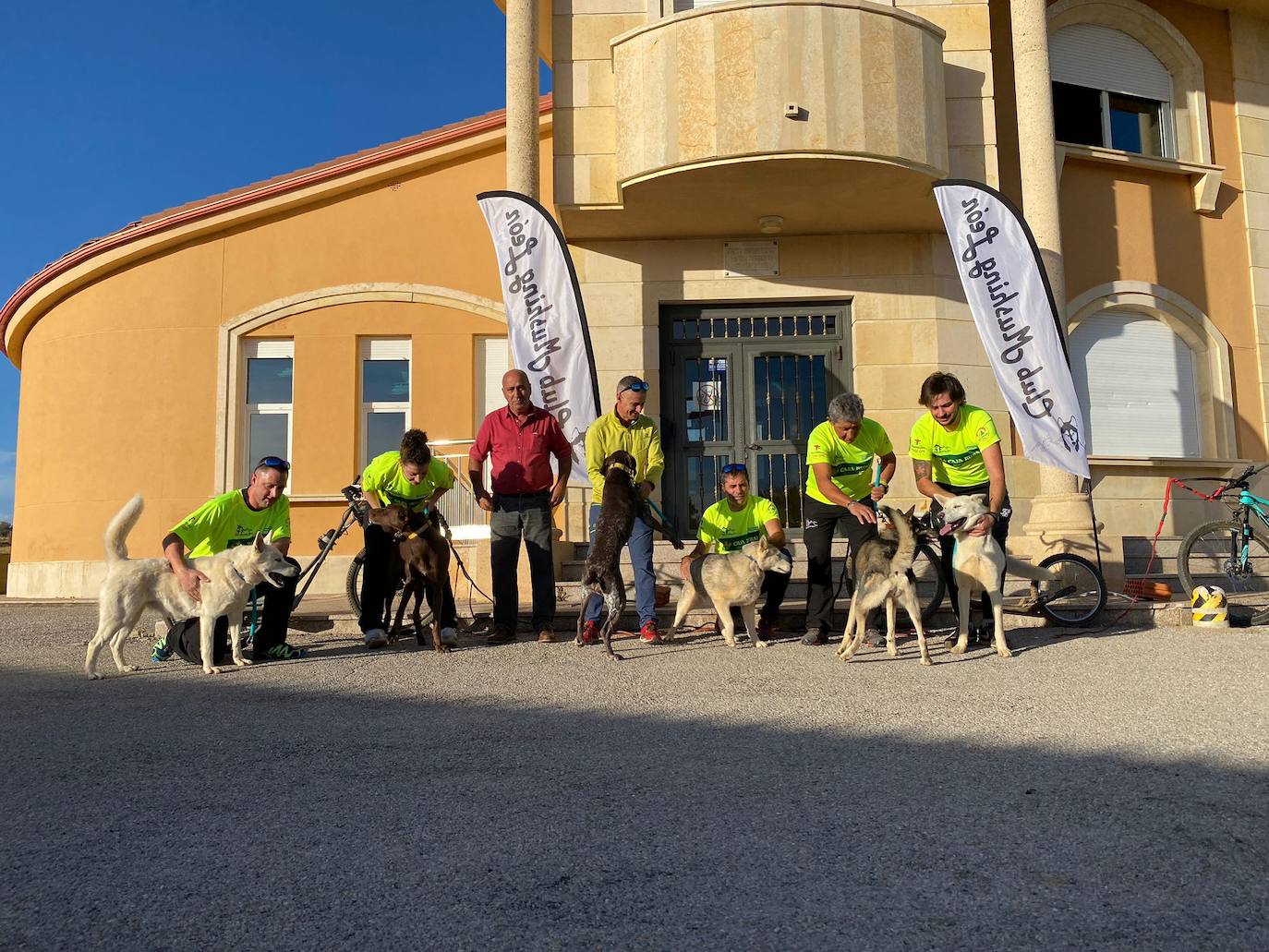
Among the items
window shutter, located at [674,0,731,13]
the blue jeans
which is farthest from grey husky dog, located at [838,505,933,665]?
window shutter, located at [674,0,731,13]

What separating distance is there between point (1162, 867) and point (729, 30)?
367 inches

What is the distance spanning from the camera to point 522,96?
10.5 m

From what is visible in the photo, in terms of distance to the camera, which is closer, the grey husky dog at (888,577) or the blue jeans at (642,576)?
the grey husky dog at (888,577)

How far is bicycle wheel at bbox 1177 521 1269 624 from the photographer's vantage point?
8.23 meters

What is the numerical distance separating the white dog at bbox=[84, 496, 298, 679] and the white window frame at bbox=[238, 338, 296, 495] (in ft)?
23.9

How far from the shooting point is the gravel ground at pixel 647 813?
2.14 m

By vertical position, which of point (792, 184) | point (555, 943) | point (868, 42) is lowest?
point (555, 943)

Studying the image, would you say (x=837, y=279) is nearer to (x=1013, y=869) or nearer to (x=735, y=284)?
(x=735, y=284)

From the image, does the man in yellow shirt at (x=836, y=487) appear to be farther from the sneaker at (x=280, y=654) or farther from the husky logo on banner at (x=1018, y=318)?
the sneaker at (x=280, y=654)

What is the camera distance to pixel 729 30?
9.88 meters

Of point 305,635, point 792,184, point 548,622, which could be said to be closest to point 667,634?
point 548,622

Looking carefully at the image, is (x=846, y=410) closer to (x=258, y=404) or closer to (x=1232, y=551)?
(x=1232, y=551)

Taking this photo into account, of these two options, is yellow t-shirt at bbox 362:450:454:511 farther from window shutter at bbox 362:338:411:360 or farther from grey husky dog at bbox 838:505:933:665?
window shutter at bbox 362:338:411:360

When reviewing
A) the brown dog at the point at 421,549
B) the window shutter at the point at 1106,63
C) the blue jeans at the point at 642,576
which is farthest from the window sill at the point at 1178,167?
the brown dog at the point at 421,549
